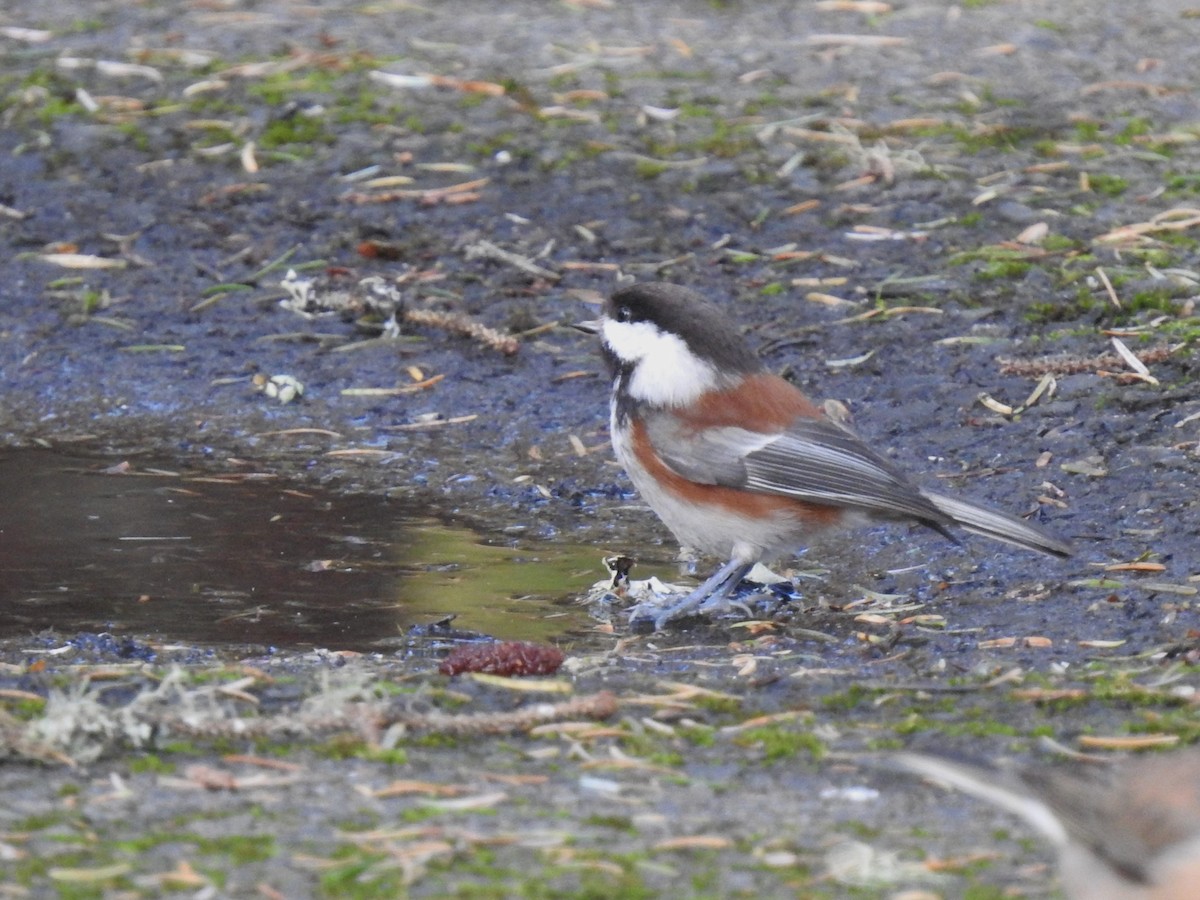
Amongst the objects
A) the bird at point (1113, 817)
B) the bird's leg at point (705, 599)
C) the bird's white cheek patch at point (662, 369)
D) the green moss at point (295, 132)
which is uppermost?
the bird at point (1113, 817)

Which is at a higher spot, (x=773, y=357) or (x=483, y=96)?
(x=483, y=96)

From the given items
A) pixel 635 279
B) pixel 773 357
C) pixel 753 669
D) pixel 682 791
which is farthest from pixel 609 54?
pixel 682 791

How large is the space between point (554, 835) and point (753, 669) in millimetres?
1264

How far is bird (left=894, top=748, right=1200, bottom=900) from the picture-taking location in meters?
2.74

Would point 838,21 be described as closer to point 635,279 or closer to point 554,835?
point 635,279

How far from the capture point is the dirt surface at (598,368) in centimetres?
333

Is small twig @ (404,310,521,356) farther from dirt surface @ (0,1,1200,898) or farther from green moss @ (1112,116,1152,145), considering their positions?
green moss @ (1112,116,1152,145)

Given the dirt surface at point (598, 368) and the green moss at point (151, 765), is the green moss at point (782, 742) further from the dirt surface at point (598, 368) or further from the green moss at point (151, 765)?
the green moss at point (151, 765)

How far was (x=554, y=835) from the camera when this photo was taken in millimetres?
3201

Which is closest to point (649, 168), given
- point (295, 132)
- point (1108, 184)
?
point (295, 132)

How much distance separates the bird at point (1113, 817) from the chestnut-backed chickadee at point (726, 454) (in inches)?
85.5

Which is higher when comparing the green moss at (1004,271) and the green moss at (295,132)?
the green moss at (295,132)

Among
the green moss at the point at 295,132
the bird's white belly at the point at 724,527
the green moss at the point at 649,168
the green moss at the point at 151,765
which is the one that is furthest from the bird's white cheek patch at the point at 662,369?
the green moss at the point at 295,132

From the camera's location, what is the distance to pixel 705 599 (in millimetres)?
5320
